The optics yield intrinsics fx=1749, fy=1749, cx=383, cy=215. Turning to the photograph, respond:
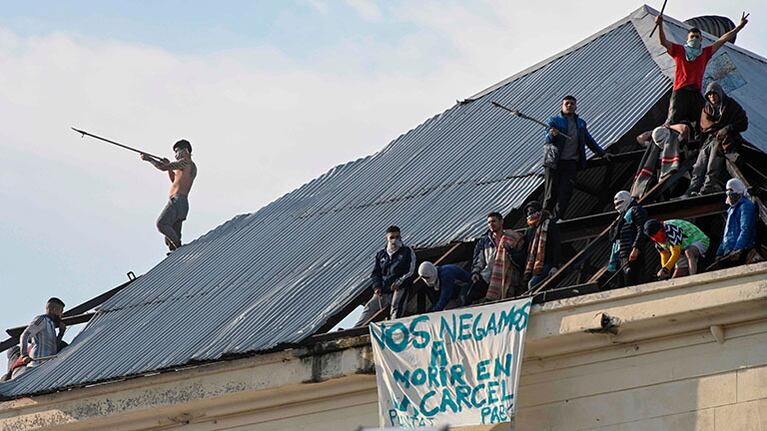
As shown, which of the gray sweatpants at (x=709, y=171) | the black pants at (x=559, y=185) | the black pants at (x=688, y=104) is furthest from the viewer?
the black pants at (x=688, y=104)

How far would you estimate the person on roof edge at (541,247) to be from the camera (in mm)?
19578

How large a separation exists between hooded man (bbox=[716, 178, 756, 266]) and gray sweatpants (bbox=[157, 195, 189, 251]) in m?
11.8

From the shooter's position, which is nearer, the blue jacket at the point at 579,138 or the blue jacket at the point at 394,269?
the blue jacket at the point at 394,269

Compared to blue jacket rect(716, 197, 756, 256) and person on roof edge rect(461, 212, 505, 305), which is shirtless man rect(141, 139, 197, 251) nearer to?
person on roof edge rect(461, 212, 505, 305)

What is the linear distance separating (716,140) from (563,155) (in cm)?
205

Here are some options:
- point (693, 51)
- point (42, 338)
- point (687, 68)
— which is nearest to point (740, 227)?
point (687, 68)

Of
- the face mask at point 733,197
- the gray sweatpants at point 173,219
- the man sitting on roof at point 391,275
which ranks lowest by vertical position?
the face mask at point 733,197

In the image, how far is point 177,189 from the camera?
27.9m

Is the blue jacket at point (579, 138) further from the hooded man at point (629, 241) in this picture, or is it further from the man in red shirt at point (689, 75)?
the hooded man at point (629, 241)

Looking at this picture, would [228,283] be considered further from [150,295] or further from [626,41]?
[626,41]

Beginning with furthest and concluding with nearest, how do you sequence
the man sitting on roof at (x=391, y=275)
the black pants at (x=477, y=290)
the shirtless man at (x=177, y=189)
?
the shirtless man at (x=177, y=189) → the man sitting on roof at (x=391, y=275) → the black pants at (x=477, y=290)

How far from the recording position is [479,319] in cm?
1862

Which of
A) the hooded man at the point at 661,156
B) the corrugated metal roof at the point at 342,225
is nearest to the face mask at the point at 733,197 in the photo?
the hooded man at the point at 661,156

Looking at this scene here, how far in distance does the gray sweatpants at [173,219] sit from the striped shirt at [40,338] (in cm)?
334
